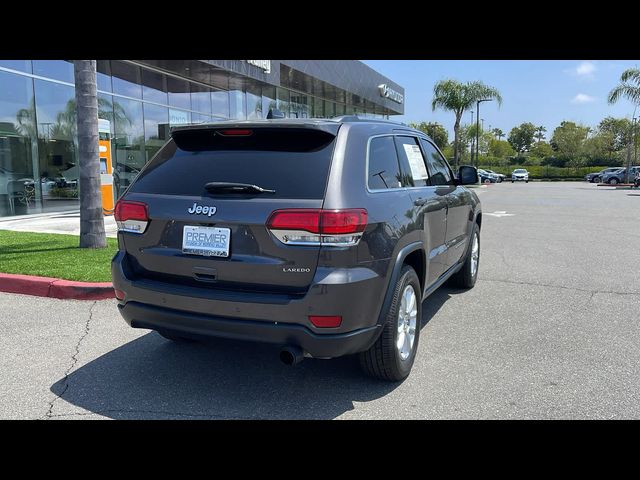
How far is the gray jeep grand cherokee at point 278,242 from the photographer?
121 inches

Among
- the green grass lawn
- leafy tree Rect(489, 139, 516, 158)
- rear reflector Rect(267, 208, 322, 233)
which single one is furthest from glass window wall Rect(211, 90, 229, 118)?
leafy tree Rect(489, 139, 516, 158)

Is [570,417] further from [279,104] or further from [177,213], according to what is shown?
[279,104]

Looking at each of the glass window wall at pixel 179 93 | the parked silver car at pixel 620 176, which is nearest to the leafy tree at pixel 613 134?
the parked silver car at pixel 620 176

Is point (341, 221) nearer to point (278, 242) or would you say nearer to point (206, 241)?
point (278, 242)

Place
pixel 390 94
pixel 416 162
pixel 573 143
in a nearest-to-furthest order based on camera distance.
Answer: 1. pixel 416 162
2. pixel 390 94
3. pixel 573 143

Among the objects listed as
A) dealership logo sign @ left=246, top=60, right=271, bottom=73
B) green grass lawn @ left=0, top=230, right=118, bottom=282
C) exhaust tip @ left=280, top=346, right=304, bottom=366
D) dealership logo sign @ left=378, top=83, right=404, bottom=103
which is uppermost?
dealership logo sign @ left=378, top=83, right=404, bottom=103

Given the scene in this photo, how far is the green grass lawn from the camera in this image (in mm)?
6311

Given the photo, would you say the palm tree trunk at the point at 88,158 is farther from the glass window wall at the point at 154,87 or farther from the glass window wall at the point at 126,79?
the glass window wall at the point at 154,87

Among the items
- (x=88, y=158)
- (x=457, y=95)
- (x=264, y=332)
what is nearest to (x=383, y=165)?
(x=264, y=332)

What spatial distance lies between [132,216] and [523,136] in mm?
107036

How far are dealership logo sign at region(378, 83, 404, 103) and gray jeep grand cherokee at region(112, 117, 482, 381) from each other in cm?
3050

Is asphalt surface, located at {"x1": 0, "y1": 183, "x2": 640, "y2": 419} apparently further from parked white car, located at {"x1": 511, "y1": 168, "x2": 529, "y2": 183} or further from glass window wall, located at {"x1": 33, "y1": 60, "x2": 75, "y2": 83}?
parked white car, located at {"x1": 511, "y1": 168, "x2": 529, "y2": 183}

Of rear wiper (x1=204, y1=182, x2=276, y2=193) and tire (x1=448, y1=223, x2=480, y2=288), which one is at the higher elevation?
rear wiper (x1=204, y1=182, x2=276, y2=193)

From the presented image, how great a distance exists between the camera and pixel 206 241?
10.7 ft
